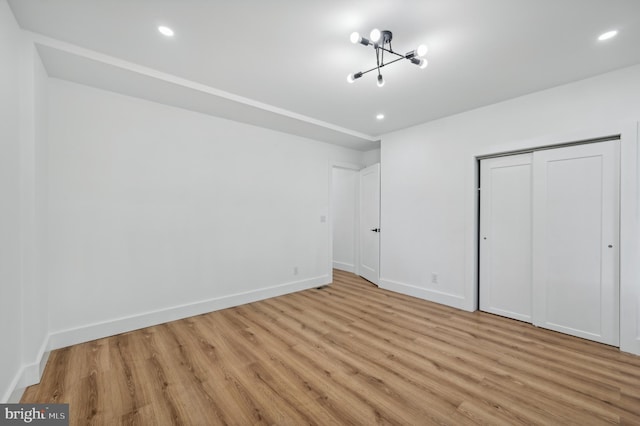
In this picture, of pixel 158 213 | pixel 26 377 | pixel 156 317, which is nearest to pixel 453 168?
pixel 158 213

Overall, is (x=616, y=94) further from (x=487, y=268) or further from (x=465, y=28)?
(x=487, y=268)

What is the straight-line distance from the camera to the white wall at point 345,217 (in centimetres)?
612

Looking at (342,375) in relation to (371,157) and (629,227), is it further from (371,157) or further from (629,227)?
(371,157)

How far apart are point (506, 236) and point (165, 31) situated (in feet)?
14.3

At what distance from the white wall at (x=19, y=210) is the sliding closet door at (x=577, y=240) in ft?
16.2

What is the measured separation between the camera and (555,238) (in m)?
3.16

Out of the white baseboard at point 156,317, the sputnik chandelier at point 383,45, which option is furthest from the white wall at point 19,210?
the sputnik chandelier at point 383,45

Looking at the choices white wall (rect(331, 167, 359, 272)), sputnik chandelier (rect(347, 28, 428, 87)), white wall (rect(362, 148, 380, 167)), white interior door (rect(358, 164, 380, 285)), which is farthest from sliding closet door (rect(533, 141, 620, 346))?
white wall (rect(331, 167, 359, 272))

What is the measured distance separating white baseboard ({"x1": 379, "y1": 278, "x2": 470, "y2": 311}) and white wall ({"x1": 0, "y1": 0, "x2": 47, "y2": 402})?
438 cm

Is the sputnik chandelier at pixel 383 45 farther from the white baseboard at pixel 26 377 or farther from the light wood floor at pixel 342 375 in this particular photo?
the white baseboard at pixel 26 377

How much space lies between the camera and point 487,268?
3764 millimetres

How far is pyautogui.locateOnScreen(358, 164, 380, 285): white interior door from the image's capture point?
205 inches

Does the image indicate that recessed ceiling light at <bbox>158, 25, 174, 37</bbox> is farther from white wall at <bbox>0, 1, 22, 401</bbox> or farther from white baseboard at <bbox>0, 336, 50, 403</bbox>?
white baseboard at <bbox>0, 336, 50, 403</bbox>

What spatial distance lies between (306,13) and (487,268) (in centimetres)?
377
